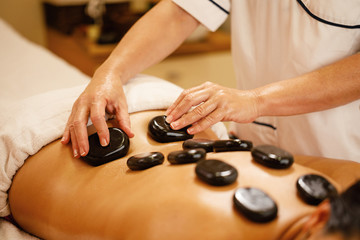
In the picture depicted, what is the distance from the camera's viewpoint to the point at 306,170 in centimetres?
57

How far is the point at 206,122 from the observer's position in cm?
75

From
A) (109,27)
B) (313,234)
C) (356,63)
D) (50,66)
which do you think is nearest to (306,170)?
(313,234)

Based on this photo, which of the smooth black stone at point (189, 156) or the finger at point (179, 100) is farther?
the finger at point (179, 100)

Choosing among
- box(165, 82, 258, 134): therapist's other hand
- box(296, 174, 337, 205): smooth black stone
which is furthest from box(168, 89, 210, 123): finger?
box(296, 174, 337, 205): smooth black stone

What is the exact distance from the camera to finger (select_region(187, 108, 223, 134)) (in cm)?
75

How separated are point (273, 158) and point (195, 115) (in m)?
0.24

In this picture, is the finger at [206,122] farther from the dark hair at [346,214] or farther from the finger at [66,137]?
the dark hair at [346,214]

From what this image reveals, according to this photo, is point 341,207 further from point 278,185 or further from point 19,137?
point 19,137

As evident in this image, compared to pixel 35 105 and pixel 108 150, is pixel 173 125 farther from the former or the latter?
pixel 35 105

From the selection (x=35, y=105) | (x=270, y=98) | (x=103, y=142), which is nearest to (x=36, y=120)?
(x=35, y=105)

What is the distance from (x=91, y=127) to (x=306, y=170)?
48 cm

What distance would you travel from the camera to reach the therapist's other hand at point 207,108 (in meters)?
0.75

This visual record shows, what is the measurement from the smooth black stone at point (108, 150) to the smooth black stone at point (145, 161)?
65 mm

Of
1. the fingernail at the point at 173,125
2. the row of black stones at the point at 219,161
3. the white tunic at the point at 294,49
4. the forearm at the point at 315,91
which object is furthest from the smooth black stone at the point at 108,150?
the white tunic at the point at 294,49
